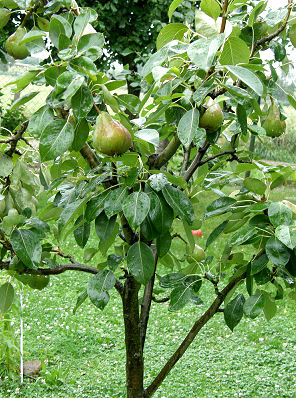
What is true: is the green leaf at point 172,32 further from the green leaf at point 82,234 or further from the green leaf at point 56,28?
the green leaf at point 82,234

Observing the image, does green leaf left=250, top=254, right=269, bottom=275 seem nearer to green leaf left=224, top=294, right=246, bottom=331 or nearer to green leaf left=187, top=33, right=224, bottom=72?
green leaf left=224, top=294, right=246, bottom=331

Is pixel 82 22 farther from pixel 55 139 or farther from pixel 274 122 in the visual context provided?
pixel 274 122

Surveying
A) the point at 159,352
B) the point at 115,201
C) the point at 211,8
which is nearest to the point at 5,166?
the point at 115,201

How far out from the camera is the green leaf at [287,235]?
2.70ft

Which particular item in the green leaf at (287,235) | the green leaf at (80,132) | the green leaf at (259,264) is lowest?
the green leaf at (259,264)

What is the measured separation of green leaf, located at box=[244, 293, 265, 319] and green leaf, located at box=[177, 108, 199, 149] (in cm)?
46

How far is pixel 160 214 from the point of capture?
0.85 metres

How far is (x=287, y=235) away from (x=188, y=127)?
0.24 m

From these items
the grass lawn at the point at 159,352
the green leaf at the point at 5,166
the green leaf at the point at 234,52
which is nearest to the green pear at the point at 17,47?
the green leaf at the point at 5,166

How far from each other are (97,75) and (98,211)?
22 cm

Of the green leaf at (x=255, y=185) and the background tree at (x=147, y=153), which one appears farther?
the green leaf at (x=255, y=185)

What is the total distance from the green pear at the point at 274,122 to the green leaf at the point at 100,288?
421mm

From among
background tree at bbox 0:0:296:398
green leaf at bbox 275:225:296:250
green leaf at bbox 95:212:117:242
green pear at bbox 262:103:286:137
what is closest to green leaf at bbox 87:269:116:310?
background tree at bbox 0:0:296:398

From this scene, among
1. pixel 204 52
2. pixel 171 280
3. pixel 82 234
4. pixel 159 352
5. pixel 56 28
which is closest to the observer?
pixel 204 52
